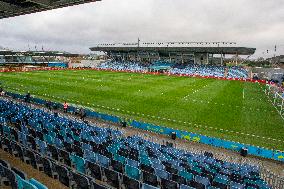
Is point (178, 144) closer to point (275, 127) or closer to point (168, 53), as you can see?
point (275, 127)

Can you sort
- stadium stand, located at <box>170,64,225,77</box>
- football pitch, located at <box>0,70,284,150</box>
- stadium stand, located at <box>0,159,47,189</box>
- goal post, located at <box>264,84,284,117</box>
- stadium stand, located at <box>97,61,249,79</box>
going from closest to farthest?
stadium stand, located at <box>0,159,47,189</box>, football pitch, located at <box>0,70,284,150</box>, goal post, located at <box>264,84,284,117</box>, stadium stand, located at <box>170,64,225,77</box>, stadium stand, located at <box>97,61,249,79</box>

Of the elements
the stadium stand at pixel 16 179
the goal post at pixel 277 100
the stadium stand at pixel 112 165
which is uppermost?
the stadium stand at pixel 16 179

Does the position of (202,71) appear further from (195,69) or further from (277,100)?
(277,100)

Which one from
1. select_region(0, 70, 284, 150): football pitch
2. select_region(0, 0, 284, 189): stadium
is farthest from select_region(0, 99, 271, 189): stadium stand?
select_region(0, 70, 284, 150): football pitch

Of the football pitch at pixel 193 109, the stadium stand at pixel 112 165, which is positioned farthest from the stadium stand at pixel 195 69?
the stadium stand at pixel 112 165

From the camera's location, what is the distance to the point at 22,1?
12.8 meters

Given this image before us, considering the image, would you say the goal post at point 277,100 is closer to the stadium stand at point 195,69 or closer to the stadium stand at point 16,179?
the stadium stand at point 16,179

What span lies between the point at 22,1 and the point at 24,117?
7.23 metres

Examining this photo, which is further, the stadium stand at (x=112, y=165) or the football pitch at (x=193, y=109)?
the football pitch at (x=193, y=109)

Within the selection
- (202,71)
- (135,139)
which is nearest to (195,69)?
(202,71)

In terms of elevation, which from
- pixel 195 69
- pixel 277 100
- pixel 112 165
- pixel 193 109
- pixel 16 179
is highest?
pixel 16 179

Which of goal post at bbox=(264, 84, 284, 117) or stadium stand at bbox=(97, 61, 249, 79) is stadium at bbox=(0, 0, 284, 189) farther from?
stadium stand at bbox=(97, 61, 249, 79)

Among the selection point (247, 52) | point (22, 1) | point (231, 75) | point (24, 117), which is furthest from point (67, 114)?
point (247, 52)

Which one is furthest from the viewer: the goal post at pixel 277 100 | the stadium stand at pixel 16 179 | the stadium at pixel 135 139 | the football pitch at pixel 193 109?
the goal post at pixel 277 100
